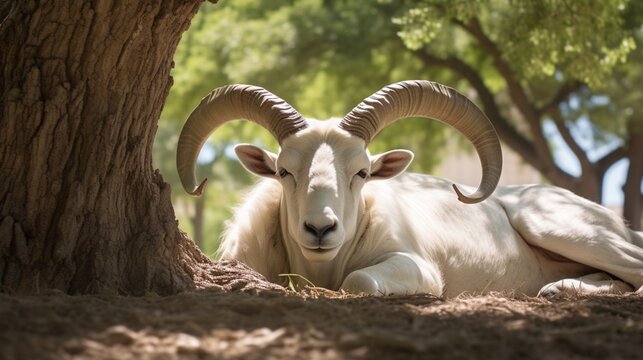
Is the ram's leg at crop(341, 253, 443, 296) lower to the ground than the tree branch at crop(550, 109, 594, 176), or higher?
lower

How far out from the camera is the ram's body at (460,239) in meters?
8.83

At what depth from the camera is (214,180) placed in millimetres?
40062

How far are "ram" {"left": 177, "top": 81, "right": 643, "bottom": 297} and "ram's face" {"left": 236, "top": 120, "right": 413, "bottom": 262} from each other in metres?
0.01

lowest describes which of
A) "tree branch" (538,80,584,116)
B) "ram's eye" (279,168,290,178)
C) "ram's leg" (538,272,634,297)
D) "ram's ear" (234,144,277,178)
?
"ram's leg" (538,272,634,297)

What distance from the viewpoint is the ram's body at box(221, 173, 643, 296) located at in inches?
348

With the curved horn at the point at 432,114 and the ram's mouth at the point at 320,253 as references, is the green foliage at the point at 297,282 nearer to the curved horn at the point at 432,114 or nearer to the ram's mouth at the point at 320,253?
the ram's mouth at the point at 320,253

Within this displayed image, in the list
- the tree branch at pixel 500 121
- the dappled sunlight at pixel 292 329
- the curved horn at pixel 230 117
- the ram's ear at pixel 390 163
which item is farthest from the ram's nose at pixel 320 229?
the tree branch at pixel 500 121

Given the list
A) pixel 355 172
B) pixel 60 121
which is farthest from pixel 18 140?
pixel 355 172

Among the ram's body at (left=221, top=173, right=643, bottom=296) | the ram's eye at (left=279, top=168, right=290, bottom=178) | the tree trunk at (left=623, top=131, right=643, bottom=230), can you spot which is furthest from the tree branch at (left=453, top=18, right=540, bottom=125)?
the ram's eye at (left=279, top=168, right=290, bottom=178)

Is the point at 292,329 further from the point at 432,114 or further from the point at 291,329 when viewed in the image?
the point at 432,114

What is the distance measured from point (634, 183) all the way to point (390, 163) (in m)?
16.0

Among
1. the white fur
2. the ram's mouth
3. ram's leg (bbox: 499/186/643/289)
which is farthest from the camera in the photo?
ram's leg (bbox: 499/186/643/289)

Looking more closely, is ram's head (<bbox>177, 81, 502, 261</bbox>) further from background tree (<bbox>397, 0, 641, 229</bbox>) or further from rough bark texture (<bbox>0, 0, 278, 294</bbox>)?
background tree (<bbox>397, 0, 641, 229</bbox>)

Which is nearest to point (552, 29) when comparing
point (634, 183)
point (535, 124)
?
point (535, 124)
